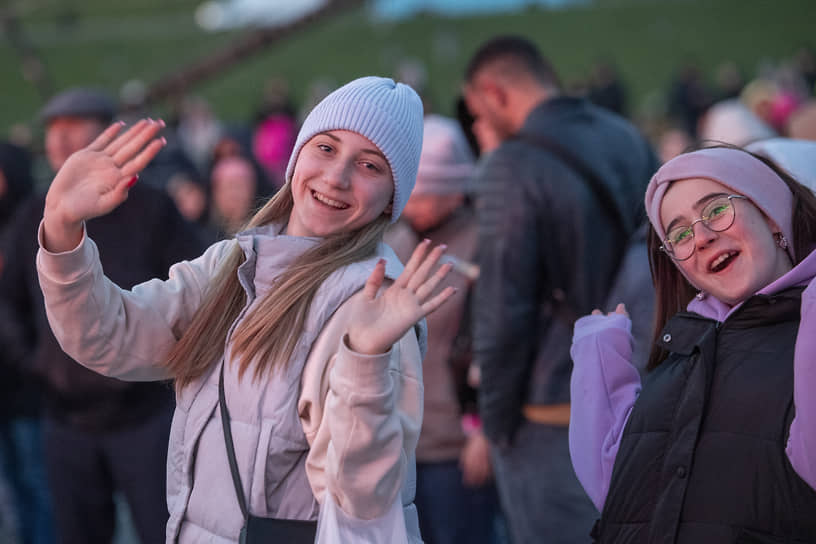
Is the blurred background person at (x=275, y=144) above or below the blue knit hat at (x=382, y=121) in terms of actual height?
above

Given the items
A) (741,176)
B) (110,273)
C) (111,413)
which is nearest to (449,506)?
(111,413)

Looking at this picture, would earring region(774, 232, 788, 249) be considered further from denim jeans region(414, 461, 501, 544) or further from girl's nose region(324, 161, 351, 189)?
denim jeans region(414, 461, 501, 544)

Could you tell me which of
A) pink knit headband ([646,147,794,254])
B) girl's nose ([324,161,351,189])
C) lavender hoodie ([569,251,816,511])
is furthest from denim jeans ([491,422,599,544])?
girl's nose ([324,161,351,189])

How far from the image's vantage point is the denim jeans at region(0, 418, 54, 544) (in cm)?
593

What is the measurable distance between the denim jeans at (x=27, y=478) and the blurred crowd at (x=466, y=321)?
12 millimetres

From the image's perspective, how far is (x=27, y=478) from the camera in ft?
19.6

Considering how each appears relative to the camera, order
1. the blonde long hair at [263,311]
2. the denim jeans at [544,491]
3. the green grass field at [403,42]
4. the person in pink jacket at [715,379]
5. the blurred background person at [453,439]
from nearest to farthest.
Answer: the person in pink jacket at [715,379]
the blonde long hair at [263,311]
the denim jeans at [544,491]
the blurred background person at [453,439]
the green grass field at [403,42]

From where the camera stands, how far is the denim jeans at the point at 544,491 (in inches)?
156

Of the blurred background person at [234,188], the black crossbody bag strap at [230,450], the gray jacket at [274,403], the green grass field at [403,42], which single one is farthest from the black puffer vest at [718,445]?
the green grass field at [403,42]

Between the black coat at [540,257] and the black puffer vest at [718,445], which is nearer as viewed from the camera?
the black puffer vest at [718,445]

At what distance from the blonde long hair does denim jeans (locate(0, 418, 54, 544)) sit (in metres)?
3.81

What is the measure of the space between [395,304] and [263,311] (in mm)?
380

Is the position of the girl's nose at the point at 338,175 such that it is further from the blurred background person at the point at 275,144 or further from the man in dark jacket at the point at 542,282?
the blurred background person at the point at 275,144

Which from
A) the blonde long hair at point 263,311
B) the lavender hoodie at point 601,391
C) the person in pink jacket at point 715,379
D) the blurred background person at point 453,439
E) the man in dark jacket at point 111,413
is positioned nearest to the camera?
the person in pink jacket at point 715,379
